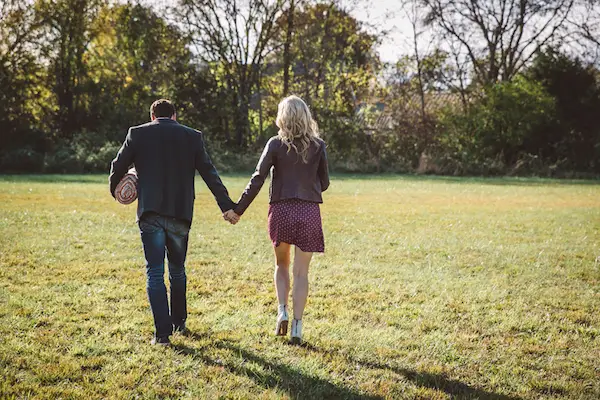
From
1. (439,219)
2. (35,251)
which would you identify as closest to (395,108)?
(439,219)

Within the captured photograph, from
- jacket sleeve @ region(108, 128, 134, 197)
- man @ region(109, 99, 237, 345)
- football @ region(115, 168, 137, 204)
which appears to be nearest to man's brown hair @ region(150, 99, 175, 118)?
man @ region(109, 99, 237, 345)

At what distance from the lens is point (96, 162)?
25.9 m

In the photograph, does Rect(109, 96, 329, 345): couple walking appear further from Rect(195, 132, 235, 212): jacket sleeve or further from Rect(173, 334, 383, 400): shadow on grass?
Rect(173, 334, 383, 400): shadow on grass

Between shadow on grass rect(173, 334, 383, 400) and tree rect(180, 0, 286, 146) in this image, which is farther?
tree rect(180, 0, 286, 146)

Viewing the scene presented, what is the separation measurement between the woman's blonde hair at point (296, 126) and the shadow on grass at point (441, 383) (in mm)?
1685

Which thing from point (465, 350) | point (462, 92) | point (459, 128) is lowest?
point (465, 350)

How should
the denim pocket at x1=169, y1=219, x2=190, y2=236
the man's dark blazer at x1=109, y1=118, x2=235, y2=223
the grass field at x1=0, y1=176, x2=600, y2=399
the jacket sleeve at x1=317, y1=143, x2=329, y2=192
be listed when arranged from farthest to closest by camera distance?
the jacket sleeve at x1=317, y1=143, x2=329, y2=192
the denim pocket at x1=169, y1=219, x2=190, y2=236
the man's dark blazer at x1=109, y1=118, x2=235, y2=223
the grass field at x1=0, y1=176, x2=600, y2=399

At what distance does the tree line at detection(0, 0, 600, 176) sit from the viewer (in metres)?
28.7

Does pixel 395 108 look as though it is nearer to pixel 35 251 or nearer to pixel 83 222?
pixel 83 222

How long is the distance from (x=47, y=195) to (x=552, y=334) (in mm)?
13727

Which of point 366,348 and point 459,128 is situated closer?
point 366,348

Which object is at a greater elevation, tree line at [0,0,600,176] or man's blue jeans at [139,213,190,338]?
tree line at [0,0,600,176]

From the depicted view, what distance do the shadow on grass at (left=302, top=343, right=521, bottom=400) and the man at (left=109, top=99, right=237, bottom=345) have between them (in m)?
1.61

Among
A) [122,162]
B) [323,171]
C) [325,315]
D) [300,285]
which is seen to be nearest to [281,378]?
[300,285]
